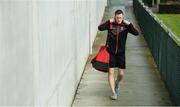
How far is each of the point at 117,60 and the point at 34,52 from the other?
510 centimetres

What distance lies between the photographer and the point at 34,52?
17.1 feet

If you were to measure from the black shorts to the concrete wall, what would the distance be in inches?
66.4

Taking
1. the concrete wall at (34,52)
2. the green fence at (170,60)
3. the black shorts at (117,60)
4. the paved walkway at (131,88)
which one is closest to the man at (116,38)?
the black shorts at (117,60)

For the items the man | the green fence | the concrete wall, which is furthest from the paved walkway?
the concrete wall

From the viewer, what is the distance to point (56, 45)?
710cm

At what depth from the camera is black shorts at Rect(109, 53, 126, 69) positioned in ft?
33.1

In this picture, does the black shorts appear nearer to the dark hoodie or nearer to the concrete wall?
the dark hoodie

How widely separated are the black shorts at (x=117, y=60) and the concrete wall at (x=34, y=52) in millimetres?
1687

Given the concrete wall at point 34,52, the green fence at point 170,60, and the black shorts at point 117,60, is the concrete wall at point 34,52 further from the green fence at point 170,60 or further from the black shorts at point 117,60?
the green fence at point 170,60

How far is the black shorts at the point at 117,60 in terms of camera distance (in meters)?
10.1

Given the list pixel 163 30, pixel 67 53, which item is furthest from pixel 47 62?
pixel 163 30

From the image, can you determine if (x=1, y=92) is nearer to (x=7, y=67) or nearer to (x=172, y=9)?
(x=7, y=67)

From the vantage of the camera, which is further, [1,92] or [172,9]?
[172,9]

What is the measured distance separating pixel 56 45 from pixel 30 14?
2109 millimetres
